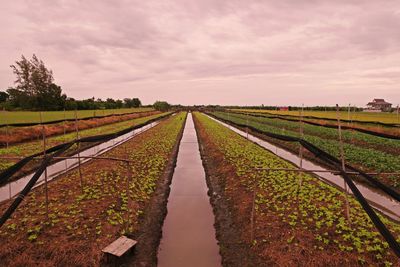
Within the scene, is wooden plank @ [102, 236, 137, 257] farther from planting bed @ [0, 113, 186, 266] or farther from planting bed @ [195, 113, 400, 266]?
planting bed @ [195, 113, 400, 266]

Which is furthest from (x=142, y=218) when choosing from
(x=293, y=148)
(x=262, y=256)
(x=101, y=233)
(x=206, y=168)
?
(x=293, y=148)

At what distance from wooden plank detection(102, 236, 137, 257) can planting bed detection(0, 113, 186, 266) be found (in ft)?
1.24

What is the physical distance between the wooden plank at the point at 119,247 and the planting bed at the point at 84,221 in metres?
0.38

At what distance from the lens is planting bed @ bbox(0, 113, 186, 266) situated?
6.89 meters

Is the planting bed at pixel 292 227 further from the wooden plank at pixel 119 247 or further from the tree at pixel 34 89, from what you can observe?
the tree at pixel 34 89

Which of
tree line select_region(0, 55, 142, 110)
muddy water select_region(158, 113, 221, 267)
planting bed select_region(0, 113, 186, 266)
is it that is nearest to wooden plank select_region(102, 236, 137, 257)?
planting bed select_region(0, 113, 186, 266)

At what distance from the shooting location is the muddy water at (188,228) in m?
7.45

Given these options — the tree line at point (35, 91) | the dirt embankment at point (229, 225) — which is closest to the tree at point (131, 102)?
the tree line at point (35, 91)

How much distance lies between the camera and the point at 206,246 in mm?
8102

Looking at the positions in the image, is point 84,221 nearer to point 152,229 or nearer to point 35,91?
point 152,229

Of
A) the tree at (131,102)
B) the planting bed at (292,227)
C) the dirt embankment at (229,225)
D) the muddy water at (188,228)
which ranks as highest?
the tree at (131,102)

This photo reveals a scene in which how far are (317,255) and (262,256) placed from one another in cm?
149

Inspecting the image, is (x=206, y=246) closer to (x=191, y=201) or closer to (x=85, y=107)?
(x=191, y=201)

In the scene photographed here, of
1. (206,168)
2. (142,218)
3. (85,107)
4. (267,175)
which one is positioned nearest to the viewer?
(142,218)
